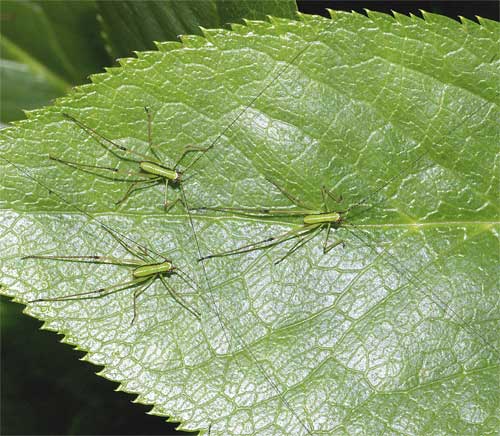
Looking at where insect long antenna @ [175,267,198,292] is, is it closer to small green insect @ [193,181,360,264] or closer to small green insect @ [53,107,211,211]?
small green insect @ [193,181,360,264]

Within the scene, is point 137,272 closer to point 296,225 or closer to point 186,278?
point 186,278

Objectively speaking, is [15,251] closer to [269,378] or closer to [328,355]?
[269,378]

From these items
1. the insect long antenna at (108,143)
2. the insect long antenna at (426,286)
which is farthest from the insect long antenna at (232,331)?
the insect long antenna at (426,286)

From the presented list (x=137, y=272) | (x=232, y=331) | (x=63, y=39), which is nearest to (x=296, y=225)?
(x=232, y=331)

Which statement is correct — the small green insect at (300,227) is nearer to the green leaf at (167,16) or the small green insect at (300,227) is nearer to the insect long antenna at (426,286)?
the insect long antenna at (426,286)

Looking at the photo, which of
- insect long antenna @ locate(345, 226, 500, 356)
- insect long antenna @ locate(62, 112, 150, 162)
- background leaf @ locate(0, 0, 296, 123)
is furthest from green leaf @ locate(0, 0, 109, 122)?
insect long antenna @ locate(345, 226, 500, 356)

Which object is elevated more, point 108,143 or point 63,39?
point 63,39
